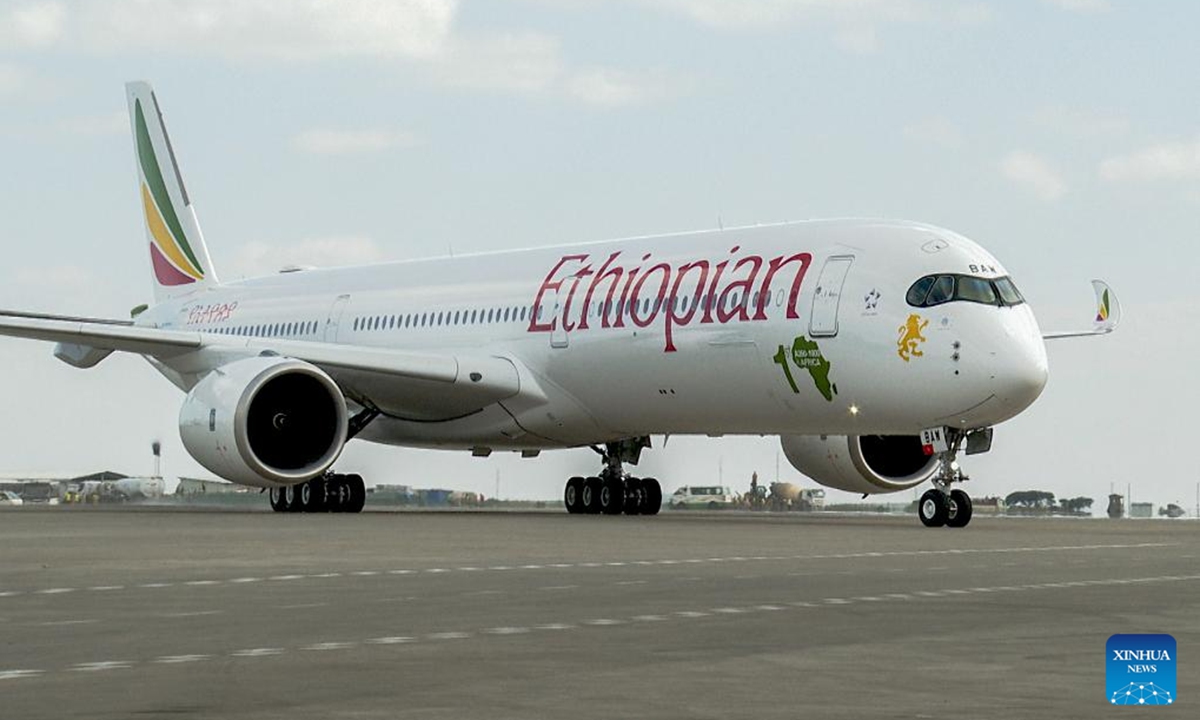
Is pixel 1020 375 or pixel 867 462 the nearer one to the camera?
pixel 1020 375

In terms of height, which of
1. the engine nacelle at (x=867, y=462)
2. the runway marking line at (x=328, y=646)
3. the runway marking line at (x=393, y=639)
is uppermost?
the engine nacelle at (x=867, y=462)

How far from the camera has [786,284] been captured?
2739 cm

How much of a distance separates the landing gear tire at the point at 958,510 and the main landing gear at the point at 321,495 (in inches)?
423

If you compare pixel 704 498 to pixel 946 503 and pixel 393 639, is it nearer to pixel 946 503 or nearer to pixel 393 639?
pixel 946 503

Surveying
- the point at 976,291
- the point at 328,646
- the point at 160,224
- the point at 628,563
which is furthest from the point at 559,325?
the point at 328,646

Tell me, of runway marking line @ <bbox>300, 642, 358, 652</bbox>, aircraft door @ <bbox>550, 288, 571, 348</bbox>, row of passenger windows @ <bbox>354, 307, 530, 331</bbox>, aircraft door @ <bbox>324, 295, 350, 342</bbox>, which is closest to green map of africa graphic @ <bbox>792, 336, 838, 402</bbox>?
aircraft door @ <bbox>550, 288, 571, 348</bbox>

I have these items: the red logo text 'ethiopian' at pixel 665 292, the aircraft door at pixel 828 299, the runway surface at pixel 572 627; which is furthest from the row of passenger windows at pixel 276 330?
the runway surface at pixel 572 627

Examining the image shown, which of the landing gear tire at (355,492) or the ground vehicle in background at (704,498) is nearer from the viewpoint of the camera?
the landing gear tire at (355,492)

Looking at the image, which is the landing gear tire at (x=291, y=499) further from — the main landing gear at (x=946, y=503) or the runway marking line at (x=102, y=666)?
the runway marking line at (x=102, y=666)

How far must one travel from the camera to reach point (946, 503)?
26.0 meters

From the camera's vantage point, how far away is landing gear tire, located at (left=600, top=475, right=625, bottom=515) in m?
32.8

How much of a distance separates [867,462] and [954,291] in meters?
5.79

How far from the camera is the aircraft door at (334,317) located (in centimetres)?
3650
